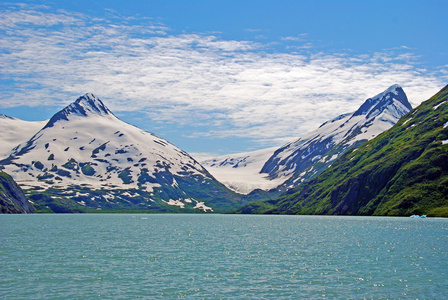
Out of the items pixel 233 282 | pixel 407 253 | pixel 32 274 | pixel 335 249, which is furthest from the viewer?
pixel 335 249

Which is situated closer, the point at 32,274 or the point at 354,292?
the point at 354,292

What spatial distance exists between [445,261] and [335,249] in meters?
23.3

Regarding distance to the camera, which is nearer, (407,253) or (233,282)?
(233,282)

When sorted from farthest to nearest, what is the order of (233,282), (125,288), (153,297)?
1. (233,282)
2. (125,288)
3. (153,297)

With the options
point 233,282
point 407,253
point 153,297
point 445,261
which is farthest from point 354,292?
point 407,253

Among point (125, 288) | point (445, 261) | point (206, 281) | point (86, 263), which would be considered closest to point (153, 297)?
point (125, 288)

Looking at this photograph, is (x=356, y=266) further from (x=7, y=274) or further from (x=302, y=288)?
(x=7, y=274)

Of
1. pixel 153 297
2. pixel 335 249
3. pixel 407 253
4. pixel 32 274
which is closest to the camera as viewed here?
pixel 153 297

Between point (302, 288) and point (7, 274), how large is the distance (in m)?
39.5

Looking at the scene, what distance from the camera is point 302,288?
5238 cm

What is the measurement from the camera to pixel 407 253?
274ft

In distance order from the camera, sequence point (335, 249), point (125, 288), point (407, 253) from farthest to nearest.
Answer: point (335, 249)
point (407, 253)
point (125, 288)

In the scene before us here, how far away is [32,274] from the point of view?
60.1 meters

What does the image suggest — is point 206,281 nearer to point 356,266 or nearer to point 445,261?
point 356,266
